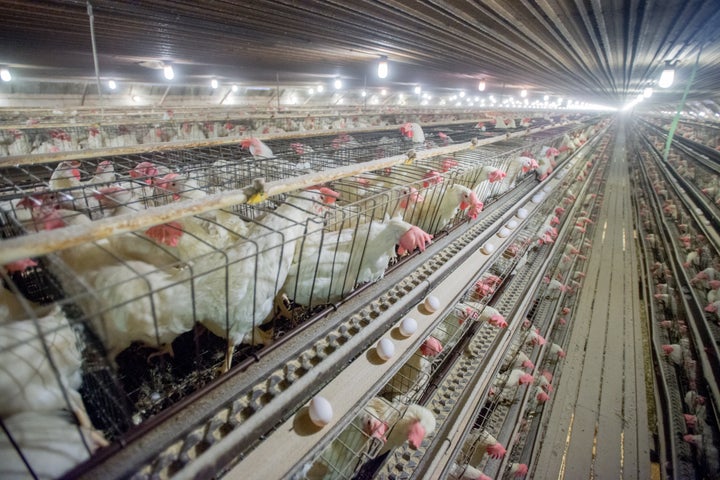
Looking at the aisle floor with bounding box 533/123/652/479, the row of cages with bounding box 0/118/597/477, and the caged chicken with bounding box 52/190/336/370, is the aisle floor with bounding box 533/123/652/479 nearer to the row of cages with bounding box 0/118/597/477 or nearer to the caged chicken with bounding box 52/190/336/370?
the row of cages with bounding box 0/118/597/477

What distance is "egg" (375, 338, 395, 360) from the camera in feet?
4.12

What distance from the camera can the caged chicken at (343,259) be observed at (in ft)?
4.22

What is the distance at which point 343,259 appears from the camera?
1354 millimetres

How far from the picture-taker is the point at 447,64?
5.54 m

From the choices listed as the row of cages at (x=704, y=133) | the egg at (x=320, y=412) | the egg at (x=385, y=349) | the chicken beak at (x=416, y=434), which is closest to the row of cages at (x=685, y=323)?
the row of cages at (x=704, y=133)

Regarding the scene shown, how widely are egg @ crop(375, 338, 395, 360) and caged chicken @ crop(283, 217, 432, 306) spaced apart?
0.90 ft

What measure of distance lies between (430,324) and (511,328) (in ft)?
5.30

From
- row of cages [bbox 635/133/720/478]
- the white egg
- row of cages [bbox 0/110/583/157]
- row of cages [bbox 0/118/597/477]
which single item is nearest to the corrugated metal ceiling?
row of cages [bbox 0/110/583/157]

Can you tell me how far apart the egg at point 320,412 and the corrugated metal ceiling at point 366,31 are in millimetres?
2661

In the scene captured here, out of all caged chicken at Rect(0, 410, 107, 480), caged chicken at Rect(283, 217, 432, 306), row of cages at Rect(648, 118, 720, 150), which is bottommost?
caged chicken at Rect(0, 410, 107, 480)

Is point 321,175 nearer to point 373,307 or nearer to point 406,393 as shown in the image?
point 373,307

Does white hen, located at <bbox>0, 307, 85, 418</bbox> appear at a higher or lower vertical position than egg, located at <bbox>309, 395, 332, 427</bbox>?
higher

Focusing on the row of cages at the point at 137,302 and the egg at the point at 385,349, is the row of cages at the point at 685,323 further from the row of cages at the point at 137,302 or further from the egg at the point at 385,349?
the row of cages at the point at 137,302

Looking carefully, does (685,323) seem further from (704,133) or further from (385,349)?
(704,133)
